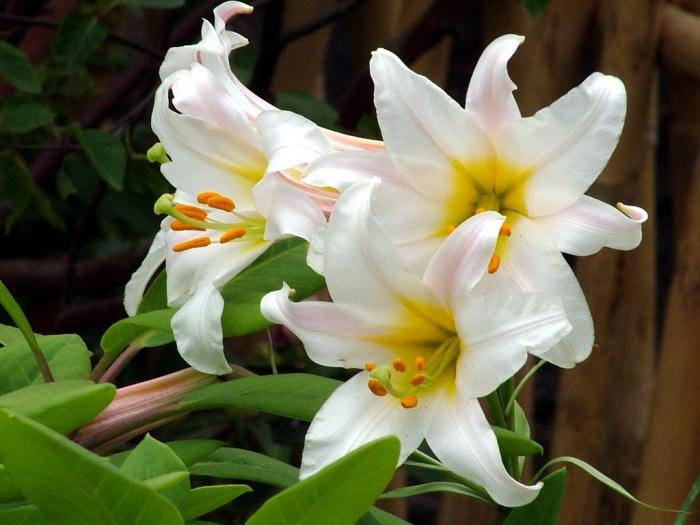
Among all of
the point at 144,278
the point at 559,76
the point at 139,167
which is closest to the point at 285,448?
the point at 139,167

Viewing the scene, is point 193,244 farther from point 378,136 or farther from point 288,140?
point 378,136

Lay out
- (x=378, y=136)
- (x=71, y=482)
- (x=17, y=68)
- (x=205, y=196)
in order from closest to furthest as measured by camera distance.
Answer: (x=71, y=482), (x=205, y=196), (x=17, y=68), (x=378, y=136)

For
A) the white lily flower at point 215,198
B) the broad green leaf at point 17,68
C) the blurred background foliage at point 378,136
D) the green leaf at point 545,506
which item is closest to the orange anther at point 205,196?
the white lily flower at point 215,198

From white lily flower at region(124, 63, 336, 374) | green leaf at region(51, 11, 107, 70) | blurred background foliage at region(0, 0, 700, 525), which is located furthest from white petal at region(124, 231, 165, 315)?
green leaf at region(51, 11, 107, 70)

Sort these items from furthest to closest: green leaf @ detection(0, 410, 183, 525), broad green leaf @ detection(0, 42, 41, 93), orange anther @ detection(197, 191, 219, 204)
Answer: broad green leaf @ detection(0, 42, 41, 93)
orange anther @ detection(197, 191, 219, 204)
green leaf @ detection(0, 410, 183, 525)

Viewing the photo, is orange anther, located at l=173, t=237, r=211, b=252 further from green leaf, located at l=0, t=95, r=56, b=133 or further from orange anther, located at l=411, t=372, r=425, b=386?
green leaf, located at l=0, t=95, r=56, b=133

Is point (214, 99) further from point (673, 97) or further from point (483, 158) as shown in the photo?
point (673, 97)

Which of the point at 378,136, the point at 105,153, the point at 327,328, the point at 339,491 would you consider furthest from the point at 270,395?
the point at 378,136
